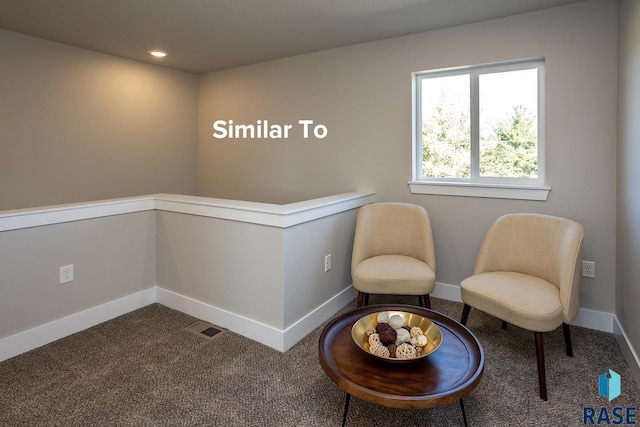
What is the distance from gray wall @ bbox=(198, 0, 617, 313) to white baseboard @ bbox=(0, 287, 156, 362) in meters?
1.72

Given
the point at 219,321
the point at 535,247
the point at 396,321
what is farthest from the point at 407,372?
the point at 219,321

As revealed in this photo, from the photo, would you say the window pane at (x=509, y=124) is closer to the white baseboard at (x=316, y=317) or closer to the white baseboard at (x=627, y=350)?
the white baseboard at (x=627, y=350)

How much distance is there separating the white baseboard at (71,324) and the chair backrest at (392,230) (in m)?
1.81

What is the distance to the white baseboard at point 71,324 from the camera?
2217 millimetres

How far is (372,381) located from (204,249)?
5.68 feet

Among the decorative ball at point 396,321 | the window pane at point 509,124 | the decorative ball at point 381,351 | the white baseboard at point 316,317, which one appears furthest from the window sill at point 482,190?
the decorative ball at point 381,351

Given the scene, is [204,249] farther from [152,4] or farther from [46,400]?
[152,4]

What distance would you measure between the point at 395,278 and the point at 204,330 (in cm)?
138

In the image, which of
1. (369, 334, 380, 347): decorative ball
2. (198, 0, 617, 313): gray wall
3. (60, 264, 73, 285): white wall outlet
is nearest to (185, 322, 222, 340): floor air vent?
(60, 264, 73, 285): white wall outlet

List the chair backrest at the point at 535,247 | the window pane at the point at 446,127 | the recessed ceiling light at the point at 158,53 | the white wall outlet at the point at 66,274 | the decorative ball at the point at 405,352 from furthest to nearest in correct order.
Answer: the recessed ceiling light at the point at 158,53 < the window pane at the point at 446,127 < the white wall outlet at the point at 66,274 < the chair backrest at the point at 535,247 < the decorative ball at the point at 405,352

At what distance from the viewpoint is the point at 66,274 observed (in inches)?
97.7

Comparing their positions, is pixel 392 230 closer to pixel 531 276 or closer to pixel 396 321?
pixel 531 276

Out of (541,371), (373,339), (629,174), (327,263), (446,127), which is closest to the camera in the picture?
(373,339)

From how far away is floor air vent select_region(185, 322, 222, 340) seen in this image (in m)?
2.51
